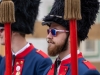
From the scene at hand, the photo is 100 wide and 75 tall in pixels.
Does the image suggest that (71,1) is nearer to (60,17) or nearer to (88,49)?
(60,17)

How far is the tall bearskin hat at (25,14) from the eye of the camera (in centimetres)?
300

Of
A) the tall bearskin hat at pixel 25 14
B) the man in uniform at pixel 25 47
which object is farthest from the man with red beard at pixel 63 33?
the tall bearskin hat at pixel 25 14

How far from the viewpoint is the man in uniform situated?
285cm

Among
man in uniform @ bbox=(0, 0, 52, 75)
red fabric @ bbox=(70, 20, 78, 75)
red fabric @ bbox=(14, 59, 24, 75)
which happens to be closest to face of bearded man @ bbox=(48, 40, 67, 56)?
man in uniform @ bbox=(0, 0, 52, 75)

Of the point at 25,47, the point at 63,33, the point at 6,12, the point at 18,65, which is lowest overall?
the point at 18,65

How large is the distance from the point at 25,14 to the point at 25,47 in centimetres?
24

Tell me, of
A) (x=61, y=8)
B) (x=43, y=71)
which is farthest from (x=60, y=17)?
(x=43, y=71)

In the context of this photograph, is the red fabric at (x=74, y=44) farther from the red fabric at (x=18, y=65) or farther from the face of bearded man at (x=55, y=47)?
the red fabric at (x=18, y=65)

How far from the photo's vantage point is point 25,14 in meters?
3.02

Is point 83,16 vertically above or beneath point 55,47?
above

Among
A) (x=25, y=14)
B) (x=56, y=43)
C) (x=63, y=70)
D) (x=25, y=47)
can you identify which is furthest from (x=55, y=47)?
(x=25, y=14)

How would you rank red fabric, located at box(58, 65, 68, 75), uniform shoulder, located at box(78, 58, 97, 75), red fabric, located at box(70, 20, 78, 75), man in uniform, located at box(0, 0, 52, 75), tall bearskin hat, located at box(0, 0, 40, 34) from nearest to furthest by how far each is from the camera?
red fabric, located at box(70, 20, 78, 75), uniform shoulder, located at box(78, 58, 97, 75), red fabric, located at box(58, 65, 68, 75), man in uniform, located at box(0, 0, 52, 75), tall bearskin hat, located at box(0, 0, 40, 34)

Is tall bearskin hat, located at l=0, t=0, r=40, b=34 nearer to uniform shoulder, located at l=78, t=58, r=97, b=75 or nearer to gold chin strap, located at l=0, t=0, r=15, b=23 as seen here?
uniform shoulder, located at l=78, t=58, r=97, b=75

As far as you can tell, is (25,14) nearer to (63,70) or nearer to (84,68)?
(63,70)
